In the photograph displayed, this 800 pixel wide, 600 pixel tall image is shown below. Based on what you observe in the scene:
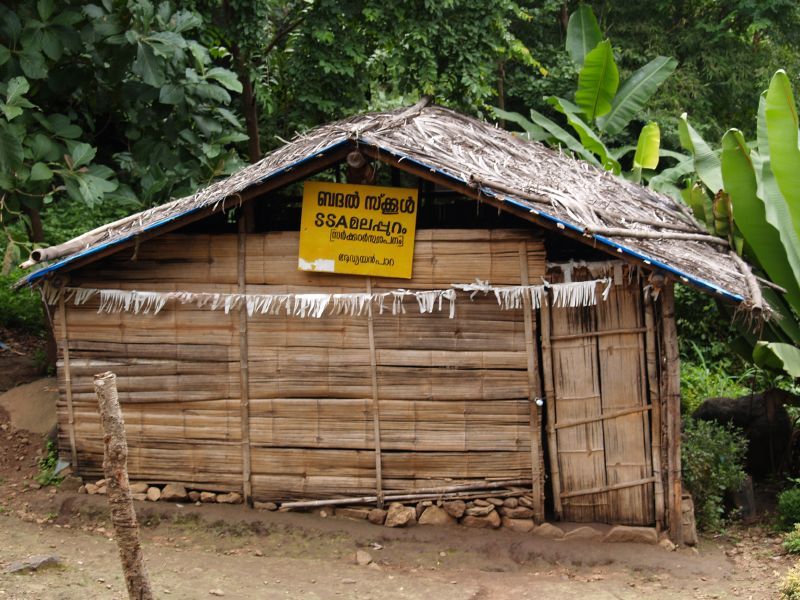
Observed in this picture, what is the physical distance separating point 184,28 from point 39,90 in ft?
5.52

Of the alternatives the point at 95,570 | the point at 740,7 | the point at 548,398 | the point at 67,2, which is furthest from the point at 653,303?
the point at 740,7

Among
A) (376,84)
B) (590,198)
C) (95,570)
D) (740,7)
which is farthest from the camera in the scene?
(740,7)

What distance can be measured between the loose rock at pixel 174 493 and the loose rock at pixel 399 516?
1.78 m

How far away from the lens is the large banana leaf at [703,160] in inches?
352

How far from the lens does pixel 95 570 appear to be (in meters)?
6.45

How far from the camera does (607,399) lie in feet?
23.9

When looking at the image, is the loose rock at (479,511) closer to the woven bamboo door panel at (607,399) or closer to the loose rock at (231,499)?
the woven bamboo door panel at (607,399)

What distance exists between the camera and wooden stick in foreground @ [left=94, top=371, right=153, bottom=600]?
4637 millimetres

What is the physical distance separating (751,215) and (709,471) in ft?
7.51

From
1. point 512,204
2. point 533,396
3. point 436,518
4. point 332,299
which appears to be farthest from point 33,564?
point 512,204

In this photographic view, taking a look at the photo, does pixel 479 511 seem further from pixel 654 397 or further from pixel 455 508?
pixel 654 397

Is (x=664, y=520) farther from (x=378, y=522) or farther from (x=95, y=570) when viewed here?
(x=95, y=570)

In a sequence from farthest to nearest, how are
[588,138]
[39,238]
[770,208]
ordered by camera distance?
[588,138] → [39,238] → [770,208]

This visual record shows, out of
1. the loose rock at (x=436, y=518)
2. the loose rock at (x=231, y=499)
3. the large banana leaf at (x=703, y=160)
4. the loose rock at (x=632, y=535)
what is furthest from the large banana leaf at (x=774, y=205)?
the loose rock at (x=231, y=499)
